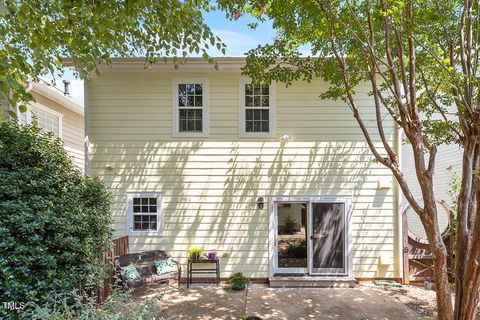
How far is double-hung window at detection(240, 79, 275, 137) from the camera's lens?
716 cm

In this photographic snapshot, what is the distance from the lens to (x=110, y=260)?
561 centimetres

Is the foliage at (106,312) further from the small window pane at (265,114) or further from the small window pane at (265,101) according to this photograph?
the small window pane at (265,101)

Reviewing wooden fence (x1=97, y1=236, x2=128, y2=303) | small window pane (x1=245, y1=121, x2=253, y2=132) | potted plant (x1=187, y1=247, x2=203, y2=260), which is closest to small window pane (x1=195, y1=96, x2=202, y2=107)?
small window pane (x1=245, y1=121, x2=253, y2=132)

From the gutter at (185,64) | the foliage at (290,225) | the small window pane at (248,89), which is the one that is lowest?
the foliage at (290,225)

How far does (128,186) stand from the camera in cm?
712

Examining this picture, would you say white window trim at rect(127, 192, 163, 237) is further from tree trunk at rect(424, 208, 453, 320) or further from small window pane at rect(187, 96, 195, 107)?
tree trunk at rect(424, 208, 453, 320)

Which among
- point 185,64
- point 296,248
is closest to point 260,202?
point 296,248

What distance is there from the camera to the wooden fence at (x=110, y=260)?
5.12 metres

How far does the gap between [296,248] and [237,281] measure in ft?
6.04

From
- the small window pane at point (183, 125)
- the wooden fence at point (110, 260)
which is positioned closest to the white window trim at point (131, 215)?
the wooden fence at point (110, 260)

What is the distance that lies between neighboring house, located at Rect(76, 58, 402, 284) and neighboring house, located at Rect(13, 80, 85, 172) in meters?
2.06

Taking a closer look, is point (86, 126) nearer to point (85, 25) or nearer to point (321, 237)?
point (85, 25)

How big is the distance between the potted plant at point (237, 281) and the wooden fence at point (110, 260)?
8.40 feet

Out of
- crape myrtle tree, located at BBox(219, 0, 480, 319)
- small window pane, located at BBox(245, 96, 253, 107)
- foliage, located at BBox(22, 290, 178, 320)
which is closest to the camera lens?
foliage, located at BBox(22, 290, 178, 320)
